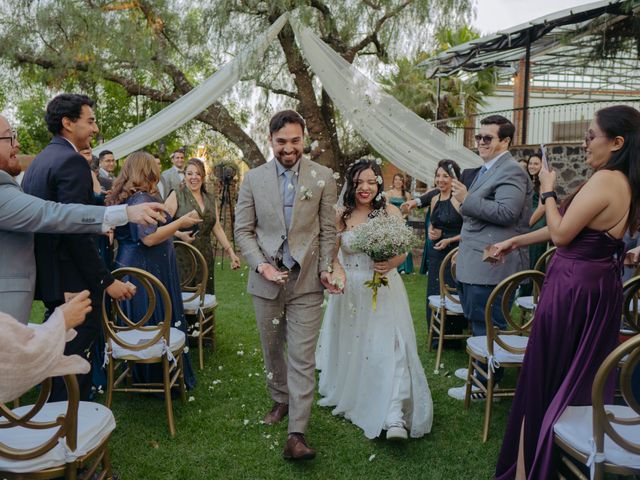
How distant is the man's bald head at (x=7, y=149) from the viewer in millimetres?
2344

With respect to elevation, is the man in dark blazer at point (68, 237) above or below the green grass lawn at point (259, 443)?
above

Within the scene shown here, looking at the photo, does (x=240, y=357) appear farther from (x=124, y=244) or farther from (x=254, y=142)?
(x=254, y=142)

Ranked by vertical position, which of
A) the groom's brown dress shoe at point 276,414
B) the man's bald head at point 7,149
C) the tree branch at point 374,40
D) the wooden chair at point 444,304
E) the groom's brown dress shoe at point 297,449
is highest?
the tree branch at point 374,40

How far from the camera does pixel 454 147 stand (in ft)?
23.1

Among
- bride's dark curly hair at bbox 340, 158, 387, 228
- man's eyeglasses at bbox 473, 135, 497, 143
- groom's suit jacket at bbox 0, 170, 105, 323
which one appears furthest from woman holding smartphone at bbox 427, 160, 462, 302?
groom's suit jacket at bbox 0, 170, 105, 323

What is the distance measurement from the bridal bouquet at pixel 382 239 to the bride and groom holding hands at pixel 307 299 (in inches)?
4.1

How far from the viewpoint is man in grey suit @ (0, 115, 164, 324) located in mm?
2264

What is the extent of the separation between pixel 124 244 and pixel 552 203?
118 inches

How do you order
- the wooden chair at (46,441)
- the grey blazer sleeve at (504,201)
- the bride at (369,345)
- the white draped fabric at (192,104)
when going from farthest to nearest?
the white draped fabric at (192,104) < the grey blazer sleeve at (504,201) < the bride at (369,345) < the wooden chair at (46,441)

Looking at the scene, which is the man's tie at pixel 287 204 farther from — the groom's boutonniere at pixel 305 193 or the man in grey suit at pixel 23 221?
the man in grey suit at pixel 23 221

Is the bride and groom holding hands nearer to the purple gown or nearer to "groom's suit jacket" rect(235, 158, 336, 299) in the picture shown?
"groom's suit jacket" rect(235, 158, 336, 299)

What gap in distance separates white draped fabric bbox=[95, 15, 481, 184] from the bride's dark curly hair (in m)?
3.35

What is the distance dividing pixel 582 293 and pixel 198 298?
344 centimetres

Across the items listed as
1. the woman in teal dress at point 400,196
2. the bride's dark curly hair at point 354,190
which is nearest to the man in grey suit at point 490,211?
the bride's dark curly hair at point 354,190
